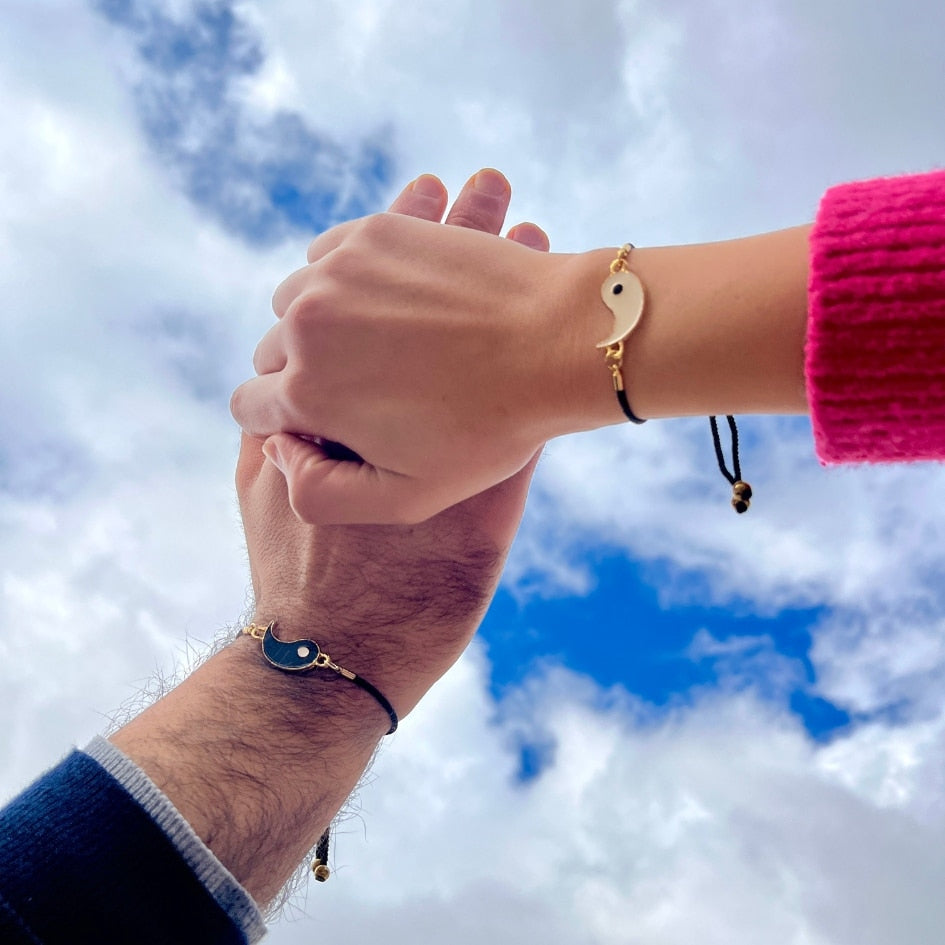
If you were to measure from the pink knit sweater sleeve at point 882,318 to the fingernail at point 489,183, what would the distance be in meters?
1.32

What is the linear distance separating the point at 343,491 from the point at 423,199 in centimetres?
96

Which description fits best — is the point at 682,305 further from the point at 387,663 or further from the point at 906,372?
the point at 387,663

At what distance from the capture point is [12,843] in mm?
1424

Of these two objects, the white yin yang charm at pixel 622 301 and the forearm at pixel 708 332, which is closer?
the forearm at pixel 708 332

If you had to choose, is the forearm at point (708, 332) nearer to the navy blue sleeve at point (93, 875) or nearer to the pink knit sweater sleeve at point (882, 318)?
the pink knit sweater sleeve at point (882, 318)

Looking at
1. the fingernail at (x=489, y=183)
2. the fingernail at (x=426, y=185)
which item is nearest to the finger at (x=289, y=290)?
the fingernail at (x=426, y=185)

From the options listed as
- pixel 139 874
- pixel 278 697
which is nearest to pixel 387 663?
pixel 278 697

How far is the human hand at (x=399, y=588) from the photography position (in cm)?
226

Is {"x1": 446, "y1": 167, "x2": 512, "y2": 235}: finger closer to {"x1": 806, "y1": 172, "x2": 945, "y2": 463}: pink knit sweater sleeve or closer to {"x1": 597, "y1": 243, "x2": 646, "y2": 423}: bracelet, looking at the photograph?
{"x1": 597, "y1": 243, "x2": 646, "y2": 423}: bracelet

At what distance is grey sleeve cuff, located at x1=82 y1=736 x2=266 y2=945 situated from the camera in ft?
4.98

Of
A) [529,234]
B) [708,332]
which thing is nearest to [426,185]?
[529,234]

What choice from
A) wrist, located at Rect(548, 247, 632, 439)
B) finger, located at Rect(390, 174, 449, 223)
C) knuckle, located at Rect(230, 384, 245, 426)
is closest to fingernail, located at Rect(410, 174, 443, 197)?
finger, located at Rect(390, 174, 449, 223)

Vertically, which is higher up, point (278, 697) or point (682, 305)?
point (682, 305)

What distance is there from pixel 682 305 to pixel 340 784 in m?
1.34
